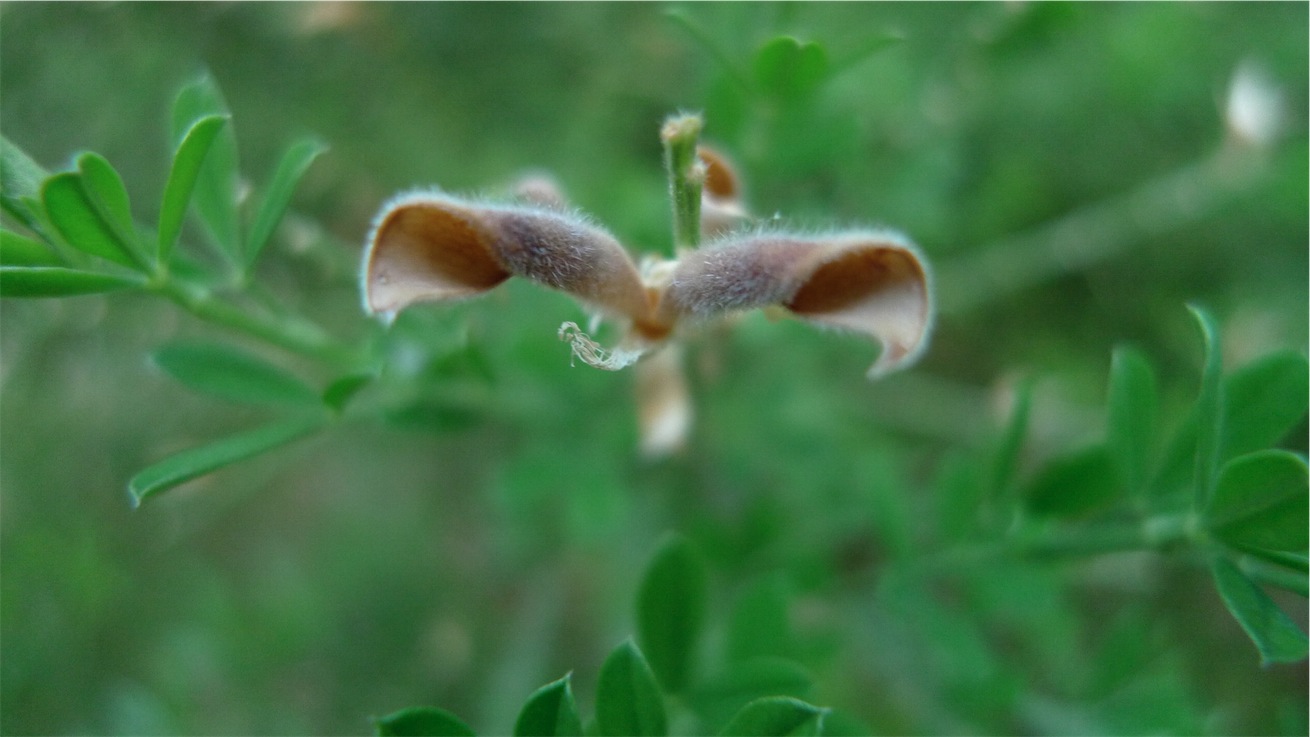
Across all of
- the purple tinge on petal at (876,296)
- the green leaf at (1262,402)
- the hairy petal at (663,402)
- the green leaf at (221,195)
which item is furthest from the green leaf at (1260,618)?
the green leaf at (221,195)

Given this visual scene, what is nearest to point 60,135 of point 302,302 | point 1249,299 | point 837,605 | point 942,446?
point 302,302

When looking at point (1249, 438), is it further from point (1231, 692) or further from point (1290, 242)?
point (1290, 242)

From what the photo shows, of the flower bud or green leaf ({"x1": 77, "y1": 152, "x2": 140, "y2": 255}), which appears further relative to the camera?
the flower bud

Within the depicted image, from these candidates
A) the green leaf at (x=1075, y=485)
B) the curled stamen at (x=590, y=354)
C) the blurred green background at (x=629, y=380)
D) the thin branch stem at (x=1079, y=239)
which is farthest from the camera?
the thin branch stem at (x=1079, y=239)

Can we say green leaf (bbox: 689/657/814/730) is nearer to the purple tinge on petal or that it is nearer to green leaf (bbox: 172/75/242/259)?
the purple tinge on petal

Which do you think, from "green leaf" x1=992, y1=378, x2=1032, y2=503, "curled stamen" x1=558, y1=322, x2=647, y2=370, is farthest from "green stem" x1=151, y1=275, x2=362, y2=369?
"green leaf" x1=992, y1=378, x2=1032, y2=503

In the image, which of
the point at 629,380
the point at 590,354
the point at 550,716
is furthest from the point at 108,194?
the point at 629,380

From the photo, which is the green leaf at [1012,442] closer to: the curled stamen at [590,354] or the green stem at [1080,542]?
the green stem at [1080,542]

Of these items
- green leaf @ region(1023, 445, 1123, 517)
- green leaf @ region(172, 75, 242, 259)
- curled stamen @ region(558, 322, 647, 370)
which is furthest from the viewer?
green leaf @ region(1023, 445, 1123, 517)
